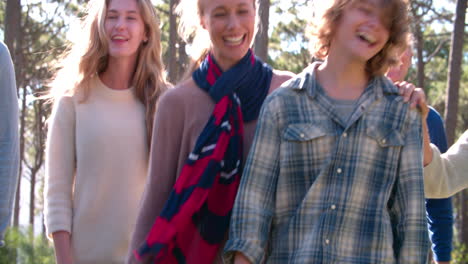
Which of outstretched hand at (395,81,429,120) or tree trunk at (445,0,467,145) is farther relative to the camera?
tree trunk at (445,0,467,145)

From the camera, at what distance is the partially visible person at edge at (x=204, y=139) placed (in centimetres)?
230

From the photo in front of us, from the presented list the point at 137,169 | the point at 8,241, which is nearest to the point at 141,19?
the point at 137,169

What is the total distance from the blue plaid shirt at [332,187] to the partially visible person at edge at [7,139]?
1142 mm

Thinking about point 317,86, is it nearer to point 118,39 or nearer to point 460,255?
point 118,39

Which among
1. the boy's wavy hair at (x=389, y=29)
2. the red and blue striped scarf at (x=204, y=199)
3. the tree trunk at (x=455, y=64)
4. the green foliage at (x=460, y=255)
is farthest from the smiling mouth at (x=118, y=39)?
the green foliage at (x=460, y=255)

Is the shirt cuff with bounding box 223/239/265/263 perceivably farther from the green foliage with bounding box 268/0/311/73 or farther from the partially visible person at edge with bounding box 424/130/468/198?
the green foliage with bounding box 268/0/311/73

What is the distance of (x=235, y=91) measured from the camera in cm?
245

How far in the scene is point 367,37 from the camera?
87.6 inches

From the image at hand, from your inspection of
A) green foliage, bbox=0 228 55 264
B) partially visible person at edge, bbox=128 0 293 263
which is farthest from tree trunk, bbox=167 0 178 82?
partially visible person at edge, bbox=128 0 293 263

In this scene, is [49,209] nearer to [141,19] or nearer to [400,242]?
[141,19]

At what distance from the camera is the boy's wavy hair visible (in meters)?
2.26

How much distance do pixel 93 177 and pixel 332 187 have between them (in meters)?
1.39

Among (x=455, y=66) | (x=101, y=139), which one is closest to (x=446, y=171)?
(x=101, y=139)

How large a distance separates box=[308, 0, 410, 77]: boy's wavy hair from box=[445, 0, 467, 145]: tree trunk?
796cm
